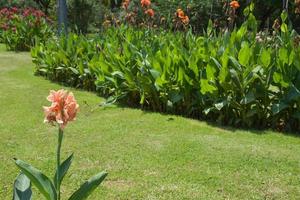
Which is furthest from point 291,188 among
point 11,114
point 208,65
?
point 11,114

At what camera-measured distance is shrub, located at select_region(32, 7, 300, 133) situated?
5.73 m

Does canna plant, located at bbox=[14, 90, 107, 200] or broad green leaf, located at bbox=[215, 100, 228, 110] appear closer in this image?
canna plant, located at bbox=[14, 90, 107, 200]

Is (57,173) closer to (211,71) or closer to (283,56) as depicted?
(211,71)

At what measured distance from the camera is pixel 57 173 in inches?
102

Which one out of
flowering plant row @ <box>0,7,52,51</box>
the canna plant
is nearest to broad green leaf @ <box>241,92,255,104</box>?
the canna plant

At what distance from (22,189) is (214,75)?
11.9 feet

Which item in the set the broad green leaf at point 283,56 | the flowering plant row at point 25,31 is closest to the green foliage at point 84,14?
the flowering plant row at point 25,31

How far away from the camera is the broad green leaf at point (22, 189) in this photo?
2.70m

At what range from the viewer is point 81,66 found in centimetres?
839

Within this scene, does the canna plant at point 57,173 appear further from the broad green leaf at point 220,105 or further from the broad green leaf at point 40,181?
the broad green leaf at point 220,105

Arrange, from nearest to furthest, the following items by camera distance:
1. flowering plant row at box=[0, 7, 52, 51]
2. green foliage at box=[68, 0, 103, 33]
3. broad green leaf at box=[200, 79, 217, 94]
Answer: broad green leaf at box=[200, 79, 217, 94] < flowering plant row at box=[0, 7, 52, 51] < green foliage at box=[68, 0, 103, 33]

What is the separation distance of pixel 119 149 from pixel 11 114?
2.32m

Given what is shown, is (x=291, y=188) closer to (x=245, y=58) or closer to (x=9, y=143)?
(x=245, y=58)

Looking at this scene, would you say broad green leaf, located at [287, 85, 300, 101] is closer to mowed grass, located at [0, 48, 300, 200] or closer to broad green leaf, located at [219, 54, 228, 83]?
mowed grass, located at [0, 48, 300, 200]
